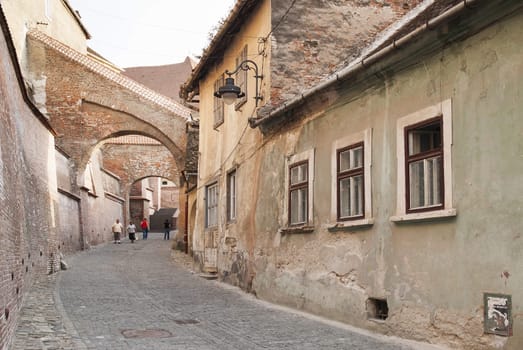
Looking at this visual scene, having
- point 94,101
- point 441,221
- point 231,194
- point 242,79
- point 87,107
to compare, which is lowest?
point 441,221

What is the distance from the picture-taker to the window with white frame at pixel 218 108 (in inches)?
722

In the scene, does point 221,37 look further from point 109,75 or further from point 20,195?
point 109,75

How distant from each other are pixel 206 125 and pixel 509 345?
48.5ft

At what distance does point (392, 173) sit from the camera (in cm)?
905

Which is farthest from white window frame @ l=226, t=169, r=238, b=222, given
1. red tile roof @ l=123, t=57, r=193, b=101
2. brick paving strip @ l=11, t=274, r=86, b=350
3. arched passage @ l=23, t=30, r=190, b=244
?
red tile roof @ l=123, t=57, r=193, b=101

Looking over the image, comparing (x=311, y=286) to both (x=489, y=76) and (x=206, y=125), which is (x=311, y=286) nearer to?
(x=489, y=76)

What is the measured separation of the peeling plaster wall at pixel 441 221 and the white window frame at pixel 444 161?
9 cm

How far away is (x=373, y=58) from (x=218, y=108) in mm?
10053

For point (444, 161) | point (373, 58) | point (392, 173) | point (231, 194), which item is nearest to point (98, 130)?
point (231, 194)

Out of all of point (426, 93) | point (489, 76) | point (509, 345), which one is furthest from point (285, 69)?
point (509, 345)

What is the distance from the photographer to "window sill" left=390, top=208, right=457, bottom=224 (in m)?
7.69

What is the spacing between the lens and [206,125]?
20.6 metres

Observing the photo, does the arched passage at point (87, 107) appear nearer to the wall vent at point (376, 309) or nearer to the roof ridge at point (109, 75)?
the roof ridge at point (109, 75)

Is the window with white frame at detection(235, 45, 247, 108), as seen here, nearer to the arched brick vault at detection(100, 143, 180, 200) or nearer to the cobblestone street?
the cobblestone street
